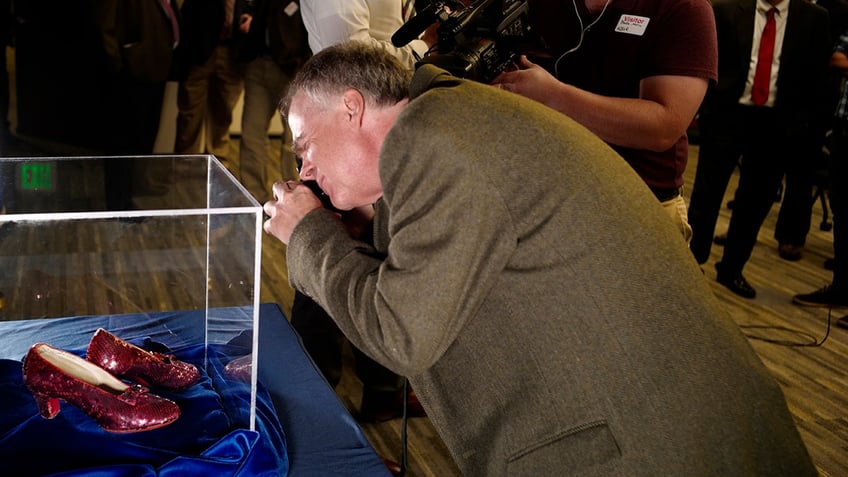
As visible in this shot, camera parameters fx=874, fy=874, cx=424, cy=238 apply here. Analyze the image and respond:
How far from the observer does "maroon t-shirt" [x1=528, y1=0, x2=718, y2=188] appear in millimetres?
1762

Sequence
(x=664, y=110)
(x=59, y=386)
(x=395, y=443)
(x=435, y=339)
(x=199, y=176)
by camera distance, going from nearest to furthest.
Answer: (x=435, y=339)
(x=59, y=386)
(x=199, y=176)
(x=664, y=110)
(x=395, y=443)

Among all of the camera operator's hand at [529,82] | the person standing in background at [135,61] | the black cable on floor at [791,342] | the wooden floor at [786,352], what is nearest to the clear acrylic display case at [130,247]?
the camera operator's hand at [529,82]

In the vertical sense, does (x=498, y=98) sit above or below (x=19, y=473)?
above

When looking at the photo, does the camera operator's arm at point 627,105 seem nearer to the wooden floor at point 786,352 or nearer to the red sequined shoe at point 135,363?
the red sequined shoe at point 135,363

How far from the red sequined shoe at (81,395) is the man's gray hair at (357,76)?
53cm

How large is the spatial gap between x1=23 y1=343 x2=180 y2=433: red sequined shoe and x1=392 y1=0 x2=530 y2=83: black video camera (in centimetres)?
65

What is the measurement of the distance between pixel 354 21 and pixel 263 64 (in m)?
2.21

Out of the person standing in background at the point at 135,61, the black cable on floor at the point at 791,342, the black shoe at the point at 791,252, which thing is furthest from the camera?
the black shoe at the point at 791,252

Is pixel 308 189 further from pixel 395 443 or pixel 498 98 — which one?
pixel 395 443

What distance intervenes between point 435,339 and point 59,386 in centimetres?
62

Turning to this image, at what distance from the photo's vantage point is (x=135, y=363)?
134 cm

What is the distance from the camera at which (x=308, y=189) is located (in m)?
1.12

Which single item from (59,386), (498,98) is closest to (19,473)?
(59,386)

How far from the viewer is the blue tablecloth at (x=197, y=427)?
1.22 m
